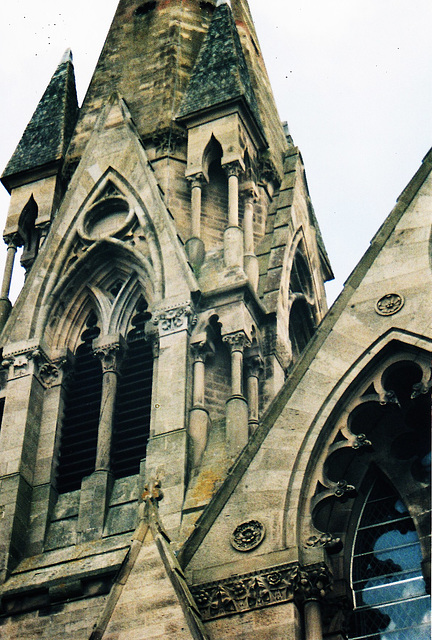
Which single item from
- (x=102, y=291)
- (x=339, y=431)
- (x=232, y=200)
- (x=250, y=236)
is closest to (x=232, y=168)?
(x=232, y=200)

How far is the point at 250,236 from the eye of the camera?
100ft

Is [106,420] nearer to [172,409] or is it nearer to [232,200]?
[172,409]

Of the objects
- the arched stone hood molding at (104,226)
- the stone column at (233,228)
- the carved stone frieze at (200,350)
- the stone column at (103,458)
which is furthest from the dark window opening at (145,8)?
the carved stone frieze at (200,350)

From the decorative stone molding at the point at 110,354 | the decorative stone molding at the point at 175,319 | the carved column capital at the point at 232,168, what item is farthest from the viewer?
the carved column capital at the point at 232,168

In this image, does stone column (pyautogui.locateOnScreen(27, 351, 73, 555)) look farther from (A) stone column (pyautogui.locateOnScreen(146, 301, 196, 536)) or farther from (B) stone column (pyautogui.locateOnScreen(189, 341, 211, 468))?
(B) stone column (pyautogui.locateOnScreen(189, 341, 211, 468))

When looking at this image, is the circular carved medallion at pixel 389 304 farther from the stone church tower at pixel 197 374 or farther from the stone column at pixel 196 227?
the stone column at pixel 196 227

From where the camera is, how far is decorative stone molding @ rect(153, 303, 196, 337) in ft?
90.0

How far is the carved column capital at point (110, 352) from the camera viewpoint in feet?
93.3

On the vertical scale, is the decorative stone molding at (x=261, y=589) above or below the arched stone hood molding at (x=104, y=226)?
below

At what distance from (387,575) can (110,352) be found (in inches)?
361

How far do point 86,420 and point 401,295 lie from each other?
757 centimetres

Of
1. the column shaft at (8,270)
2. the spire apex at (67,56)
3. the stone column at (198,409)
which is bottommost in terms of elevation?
the stone column at (198,409)

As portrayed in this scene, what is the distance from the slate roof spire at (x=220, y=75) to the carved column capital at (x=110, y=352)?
5699 mm

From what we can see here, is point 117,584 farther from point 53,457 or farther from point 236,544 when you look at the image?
point 53,457
